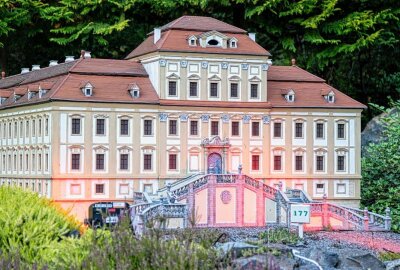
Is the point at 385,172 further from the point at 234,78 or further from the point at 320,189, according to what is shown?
the point at 234,78

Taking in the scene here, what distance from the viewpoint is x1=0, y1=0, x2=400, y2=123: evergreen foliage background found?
209 feet

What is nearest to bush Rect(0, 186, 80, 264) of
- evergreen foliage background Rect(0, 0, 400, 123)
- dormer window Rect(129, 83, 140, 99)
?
dormer window Rect(129, 83, 140, 99)

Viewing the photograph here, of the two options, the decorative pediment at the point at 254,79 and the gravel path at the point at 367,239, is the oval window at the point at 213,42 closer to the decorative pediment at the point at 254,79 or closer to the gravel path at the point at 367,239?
the decorative pediment at the point at 254,79

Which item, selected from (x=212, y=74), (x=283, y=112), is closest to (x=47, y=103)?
(x=212, y=74)

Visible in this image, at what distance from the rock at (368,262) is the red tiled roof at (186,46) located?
24863mm

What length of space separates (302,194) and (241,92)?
6.15m

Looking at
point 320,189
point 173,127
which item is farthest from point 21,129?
point 320,189

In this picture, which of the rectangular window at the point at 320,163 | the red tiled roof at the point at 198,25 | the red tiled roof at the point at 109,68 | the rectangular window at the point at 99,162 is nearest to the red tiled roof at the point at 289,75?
the red tiled roof at the point at 198,25

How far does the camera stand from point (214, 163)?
53688mm

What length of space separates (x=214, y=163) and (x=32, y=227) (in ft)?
114

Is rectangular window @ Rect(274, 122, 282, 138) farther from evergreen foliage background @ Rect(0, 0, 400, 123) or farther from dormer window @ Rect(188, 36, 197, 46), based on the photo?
evergreen foliage background @ Rect(0, 0, 400, 123)

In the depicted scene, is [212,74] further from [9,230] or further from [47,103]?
[9,230]

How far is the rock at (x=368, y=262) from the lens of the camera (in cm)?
2856

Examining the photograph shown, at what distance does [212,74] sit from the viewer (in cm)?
5372
